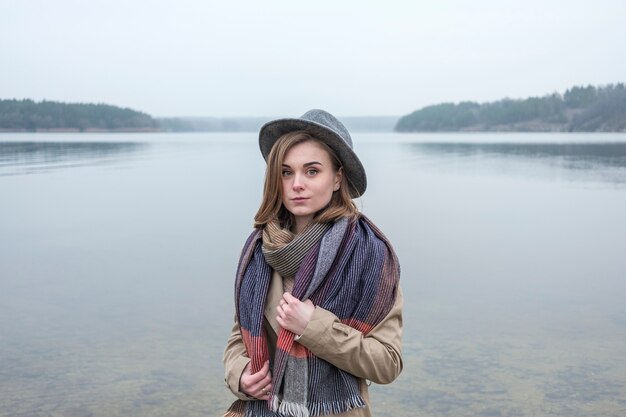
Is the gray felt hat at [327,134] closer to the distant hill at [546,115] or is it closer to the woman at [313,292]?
the woman at [313,292]

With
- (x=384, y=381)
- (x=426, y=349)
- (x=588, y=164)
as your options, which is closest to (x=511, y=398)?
(x=426, y=349)

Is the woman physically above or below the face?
below

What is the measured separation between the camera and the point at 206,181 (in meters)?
20.2

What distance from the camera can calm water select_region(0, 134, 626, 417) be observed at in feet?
14.3

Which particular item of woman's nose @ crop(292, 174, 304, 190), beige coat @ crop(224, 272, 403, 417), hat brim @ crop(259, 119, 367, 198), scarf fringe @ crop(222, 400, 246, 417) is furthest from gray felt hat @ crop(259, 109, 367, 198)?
scarf fringe @ crop(222, 400, 246, 417)

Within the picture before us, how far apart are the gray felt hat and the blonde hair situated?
0.8 inches

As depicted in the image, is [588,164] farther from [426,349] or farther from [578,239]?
[426,349]

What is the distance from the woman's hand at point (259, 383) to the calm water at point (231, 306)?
2422 mm

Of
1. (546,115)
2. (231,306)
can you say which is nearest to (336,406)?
(231,306)

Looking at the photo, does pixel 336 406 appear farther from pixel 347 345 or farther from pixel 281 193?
pixel 281 193

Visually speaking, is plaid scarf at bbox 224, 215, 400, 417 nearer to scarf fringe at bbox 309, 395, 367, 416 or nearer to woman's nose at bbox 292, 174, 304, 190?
scarf fringe at bbox 309, 395, 367, 416

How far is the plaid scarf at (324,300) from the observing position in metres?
1.80

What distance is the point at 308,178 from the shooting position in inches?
75.4

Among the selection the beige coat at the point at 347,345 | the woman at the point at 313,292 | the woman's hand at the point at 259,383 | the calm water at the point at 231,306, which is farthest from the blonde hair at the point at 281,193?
the calm water at the point at 231,306
